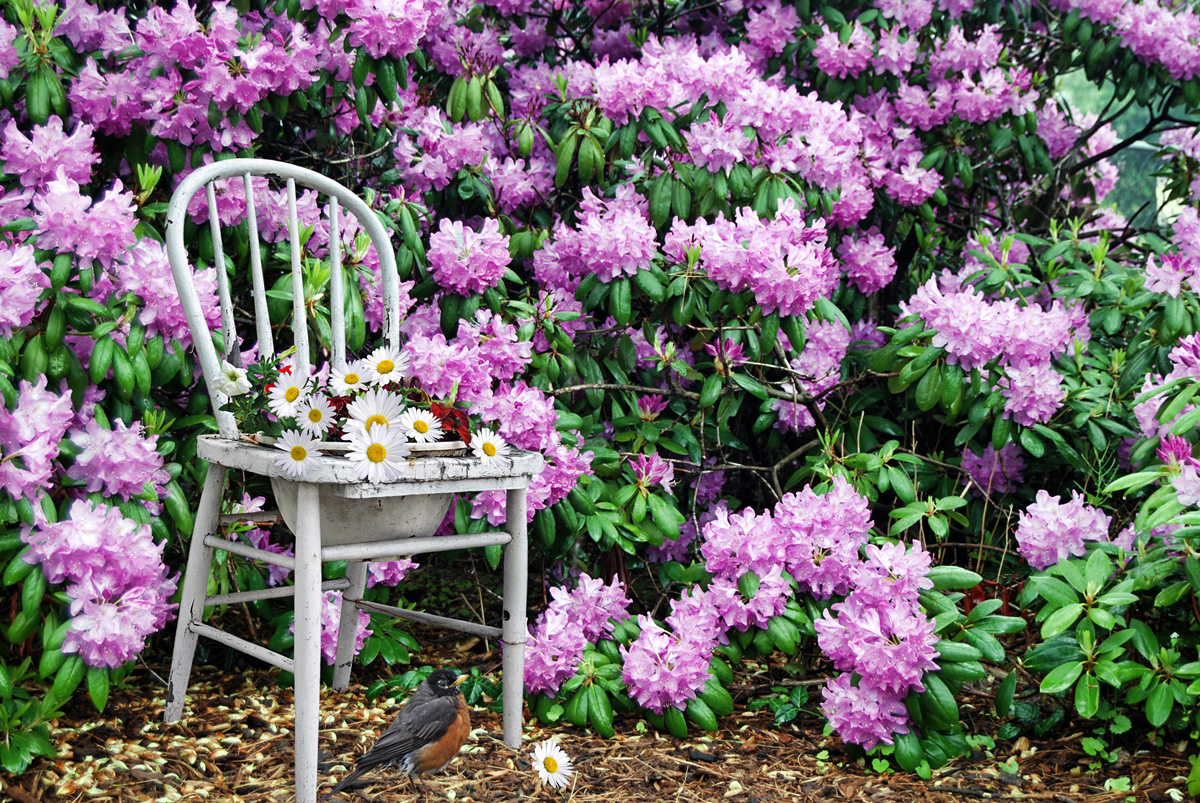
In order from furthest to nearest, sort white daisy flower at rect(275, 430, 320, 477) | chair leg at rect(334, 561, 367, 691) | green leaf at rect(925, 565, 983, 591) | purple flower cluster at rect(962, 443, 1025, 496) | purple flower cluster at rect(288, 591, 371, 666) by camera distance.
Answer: purple flower cluster at rect(962, 443, 1025, 496) < purple flower cluster at rect(288, 591, 371, 666) < chair leg at rect(334, 561, 367, 691) < green leaf at rect(925, 565, 983, 591) < white daisy flower at rect(275, 430, 320, 477)

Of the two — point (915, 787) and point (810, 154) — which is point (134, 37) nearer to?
point (810, 154)

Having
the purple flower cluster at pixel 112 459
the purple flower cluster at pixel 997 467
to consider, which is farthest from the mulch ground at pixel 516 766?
the purple flower cluster at pixel 997 467

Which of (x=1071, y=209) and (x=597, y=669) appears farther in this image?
(x=1071, y=209)

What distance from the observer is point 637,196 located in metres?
2.66

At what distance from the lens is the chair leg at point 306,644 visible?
1560mm

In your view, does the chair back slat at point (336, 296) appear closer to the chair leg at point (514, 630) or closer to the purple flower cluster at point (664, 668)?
the chair leg at point (514, 630)

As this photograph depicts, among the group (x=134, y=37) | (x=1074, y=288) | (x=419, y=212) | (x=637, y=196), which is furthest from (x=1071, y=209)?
(x=134, y=37)

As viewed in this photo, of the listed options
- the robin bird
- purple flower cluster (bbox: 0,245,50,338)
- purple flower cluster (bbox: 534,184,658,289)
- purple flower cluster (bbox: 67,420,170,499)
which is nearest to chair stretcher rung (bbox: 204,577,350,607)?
purple flower cluster (bbox: 67,420,170,499)

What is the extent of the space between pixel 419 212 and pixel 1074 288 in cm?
179

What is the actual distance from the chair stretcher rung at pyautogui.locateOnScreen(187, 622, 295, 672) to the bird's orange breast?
26cm

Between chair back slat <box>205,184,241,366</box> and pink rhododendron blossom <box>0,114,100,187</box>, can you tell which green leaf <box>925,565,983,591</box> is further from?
pink rhododendron blossom <box>0,114,100,187</box>

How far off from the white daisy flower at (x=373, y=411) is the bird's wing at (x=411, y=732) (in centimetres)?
50

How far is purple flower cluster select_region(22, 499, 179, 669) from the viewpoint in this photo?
1667mm

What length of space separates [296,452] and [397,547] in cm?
24
